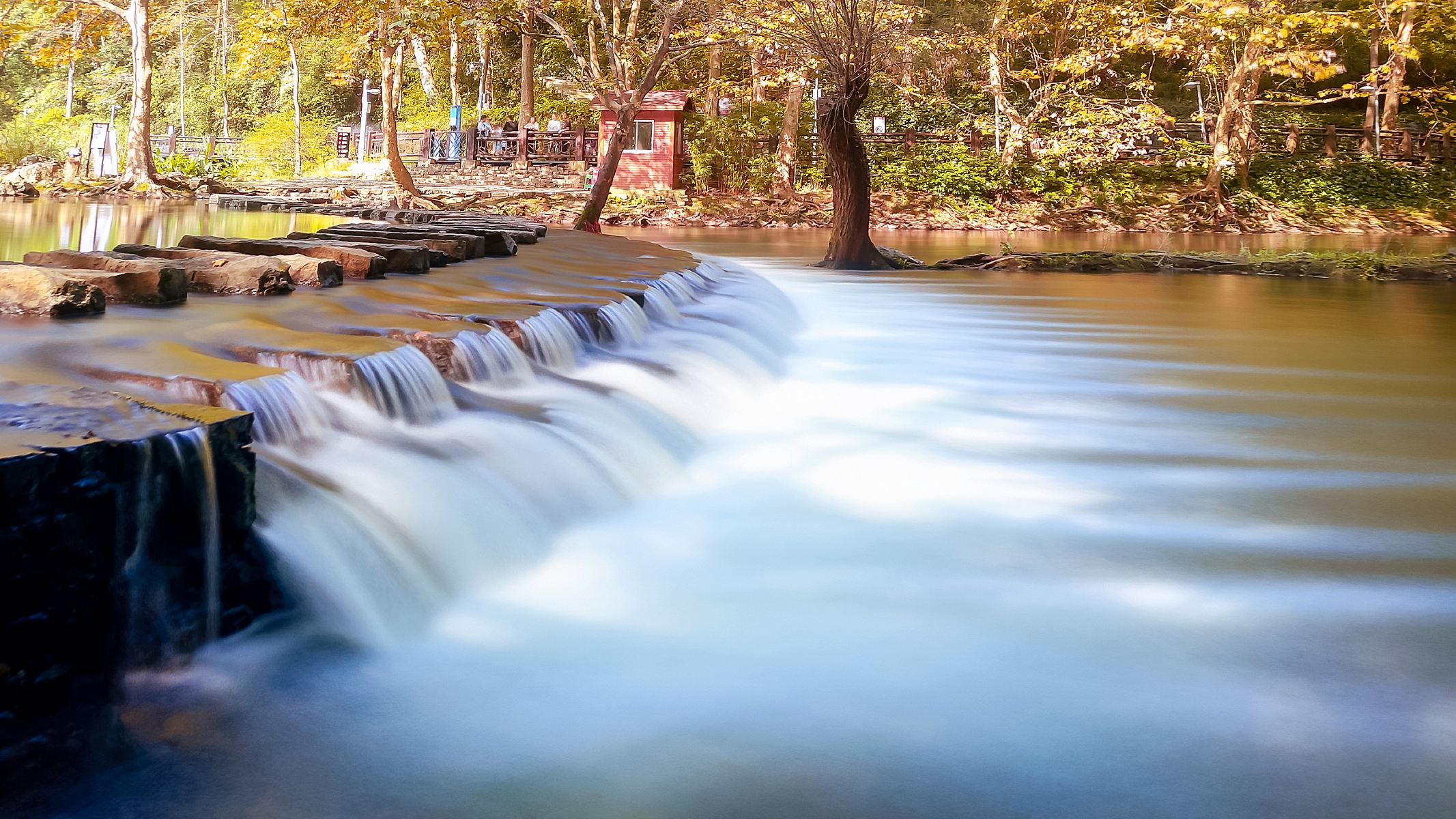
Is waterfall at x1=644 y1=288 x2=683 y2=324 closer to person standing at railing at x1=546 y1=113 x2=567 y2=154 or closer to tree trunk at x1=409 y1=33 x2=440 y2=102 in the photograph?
tree trunk at x1=409 y1=33 x2=440 y2=102

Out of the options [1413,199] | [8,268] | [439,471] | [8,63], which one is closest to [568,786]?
[439,471]

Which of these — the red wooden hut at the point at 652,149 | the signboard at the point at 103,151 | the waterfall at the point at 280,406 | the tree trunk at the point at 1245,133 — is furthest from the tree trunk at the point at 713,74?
the waterfall at the point at 280,406

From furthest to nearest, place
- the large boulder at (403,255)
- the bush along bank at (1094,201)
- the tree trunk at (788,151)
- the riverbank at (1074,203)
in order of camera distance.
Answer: the tree trunk at (788,151) < the bush along bank at (1094,201) < the riverbank at (1074,203) < the large boulder at (403,255)

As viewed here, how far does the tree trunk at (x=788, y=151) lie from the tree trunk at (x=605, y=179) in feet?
43.7

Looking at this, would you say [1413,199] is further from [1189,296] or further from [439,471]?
[439,471]

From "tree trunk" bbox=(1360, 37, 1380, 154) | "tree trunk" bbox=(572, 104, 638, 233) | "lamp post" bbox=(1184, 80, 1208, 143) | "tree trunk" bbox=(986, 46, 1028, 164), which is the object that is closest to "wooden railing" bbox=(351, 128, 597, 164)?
"tree trunk" bbox=(986, 46, 1028, 164)

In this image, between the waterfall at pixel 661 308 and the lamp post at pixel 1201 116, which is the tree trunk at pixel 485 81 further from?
the waterfall at pixel 661 308

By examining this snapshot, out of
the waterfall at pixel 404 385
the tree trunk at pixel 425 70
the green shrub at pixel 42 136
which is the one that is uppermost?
the tree trunk at pixel 425 70

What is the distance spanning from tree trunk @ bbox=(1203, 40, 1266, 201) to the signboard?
25.2 m

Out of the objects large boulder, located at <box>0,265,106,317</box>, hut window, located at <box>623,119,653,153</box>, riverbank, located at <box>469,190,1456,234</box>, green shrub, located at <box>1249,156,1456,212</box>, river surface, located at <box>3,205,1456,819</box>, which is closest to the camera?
river surface, located at <box>3,205,1456,819</box>

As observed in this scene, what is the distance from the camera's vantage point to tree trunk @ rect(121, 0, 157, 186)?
2317 cm

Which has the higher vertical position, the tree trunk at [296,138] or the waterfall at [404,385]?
the tree trunk at [296,138]

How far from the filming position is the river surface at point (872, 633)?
8.36 feet

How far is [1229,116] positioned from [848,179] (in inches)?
713
